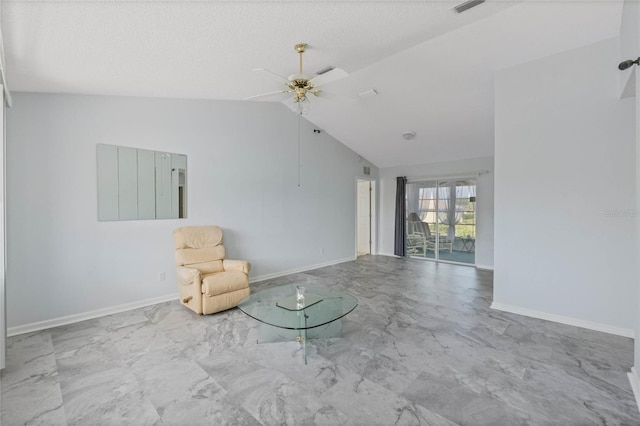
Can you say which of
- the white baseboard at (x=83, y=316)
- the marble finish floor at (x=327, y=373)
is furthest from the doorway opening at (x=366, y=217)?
the white baseboard at (x=83, y=316)

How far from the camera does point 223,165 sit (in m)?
4.52

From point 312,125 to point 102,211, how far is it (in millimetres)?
3932

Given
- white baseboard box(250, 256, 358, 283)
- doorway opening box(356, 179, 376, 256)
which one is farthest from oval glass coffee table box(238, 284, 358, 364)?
doorway opening box(356, 179, 376, 256)

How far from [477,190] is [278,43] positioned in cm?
520

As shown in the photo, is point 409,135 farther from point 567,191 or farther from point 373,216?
point 567,191

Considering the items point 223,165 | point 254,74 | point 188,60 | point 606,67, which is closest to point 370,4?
point 254,74

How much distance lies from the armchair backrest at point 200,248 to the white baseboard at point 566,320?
373 centimetres

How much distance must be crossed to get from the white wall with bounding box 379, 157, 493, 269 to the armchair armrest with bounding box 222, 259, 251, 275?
4617 millimetres

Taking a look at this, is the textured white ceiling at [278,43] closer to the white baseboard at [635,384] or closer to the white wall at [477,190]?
the white wall at [477,190]

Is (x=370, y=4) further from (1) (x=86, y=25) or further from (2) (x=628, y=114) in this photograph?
(2) (x=628, y=114)

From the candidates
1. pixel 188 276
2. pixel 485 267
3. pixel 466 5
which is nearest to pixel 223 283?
pixel 188 276

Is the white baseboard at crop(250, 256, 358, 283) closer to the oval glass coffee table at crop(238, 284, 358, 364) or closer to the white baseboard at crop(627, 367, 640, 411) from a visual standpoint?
the oval glass coffee table at crop(238, 284, 358, 364)

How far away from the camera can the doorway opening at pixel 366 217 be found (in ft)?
25.1

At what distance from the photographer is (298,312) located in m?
2.62
